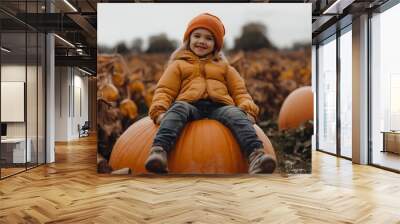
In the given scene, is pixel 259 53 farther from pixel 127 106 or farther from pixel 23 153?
pixel 23 153

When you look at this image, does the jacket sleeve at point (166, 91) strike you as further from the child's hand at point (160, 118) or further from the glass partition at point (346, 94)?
the glass partition at point (346, 94)

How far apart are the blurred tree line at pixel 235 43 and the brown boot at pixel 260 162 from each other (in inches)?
66.6

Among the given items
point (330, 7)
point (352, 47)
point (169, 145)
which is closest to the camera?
point (169, 145)

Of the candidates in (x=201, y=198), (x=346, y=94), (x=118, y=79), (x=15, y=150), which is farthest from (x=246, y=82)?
(x=15, y=150)

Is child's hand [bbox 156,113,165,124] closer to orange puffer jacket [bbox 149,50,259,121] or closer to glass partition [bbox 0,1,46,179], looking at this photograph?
orange puffer jacket [bbox 149,50,259,121]

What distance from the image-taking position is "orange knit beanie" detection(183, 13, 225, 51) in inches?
254

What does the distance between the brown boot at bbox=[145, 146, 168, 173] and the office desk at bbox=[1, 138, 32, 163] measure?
91.0 inches

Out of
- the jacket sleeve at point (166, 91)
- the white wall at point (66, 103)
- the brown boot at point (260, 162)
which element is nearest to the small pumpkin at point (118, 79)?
the jacket sleeve at point (166, 91)

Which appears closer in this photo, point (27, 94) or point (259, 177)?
point (259, 177)

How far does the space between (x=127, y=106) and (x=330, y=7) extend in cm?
377

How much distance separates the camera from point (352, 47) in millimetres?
8320

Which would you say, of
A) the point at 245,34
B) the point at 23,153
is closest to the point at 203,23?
the point at 245,34

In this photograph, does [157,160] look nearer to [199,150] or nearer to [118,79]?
[199,150]

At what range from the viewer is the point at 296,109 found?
21.7ft
